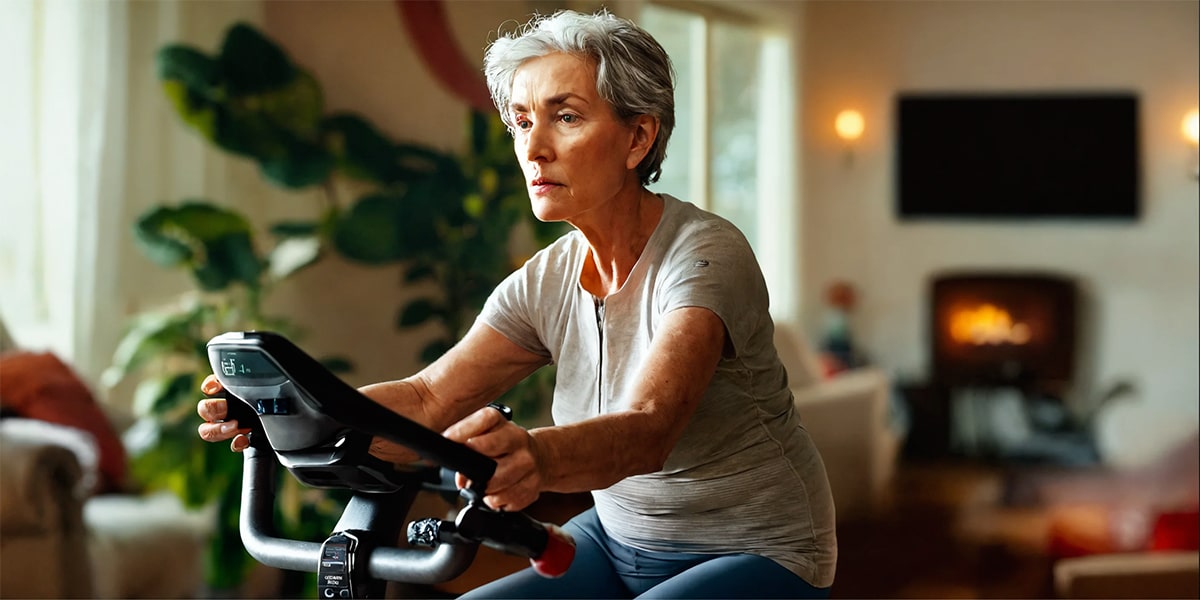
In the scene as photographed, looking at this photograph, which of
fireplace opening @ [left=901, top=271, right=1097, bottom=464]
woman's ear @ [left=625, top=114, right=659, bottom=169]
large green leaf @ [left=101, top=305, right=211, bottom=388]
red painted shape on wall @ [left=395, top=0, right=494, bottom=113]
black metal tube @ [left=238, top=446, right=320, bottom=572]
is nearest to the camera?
black metal tube @ [left=238, top=446, right=320, bottom=572]

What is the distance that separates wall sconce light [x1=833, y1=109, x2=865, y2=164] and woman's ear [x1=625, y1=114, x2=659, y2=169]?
1955 millimetres

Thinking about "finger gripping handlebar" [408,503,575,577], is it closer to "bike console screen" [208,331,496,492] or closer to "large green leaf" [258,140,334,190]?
"bike console screen" [208,331,496,492]

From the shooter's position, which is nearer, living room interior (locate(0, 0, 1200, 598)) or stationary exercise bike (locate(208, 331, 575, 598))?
stationary exercise bike (locate(208, 331, 575, 598))

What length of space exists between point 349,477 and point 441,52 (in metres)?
2.60

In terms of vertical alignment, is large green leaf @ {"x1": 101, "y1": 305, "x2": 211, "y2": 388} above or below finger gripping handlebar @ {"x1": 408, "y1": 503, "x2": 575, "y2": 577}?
above

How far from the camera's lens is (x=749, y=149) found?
3.23 meters

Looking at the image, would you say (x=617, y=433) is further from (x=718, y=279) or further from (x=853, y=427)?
(x=853, y=427)

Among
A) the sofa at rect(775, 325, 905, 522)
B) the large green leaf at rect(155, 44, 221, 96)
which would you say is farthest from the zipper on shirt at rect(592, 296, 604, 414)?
the large green leaf at rect(155, 44, 221, 96)

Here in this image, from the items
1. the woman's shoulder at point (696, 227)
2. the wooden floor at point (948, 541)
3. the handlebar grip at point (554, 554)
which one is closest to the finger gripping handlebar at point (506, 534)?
the handlebar grip at point (554, 554)

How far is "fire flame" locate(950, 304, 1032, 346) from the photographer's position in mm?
3180

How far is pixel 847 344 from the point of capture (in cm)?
324

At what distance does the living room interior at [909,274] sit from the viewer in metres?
3.06

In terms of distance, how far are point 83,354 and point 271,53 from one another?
3.14 feet

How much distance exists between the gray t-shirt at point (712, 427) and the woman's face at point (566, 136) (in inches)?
3.9
